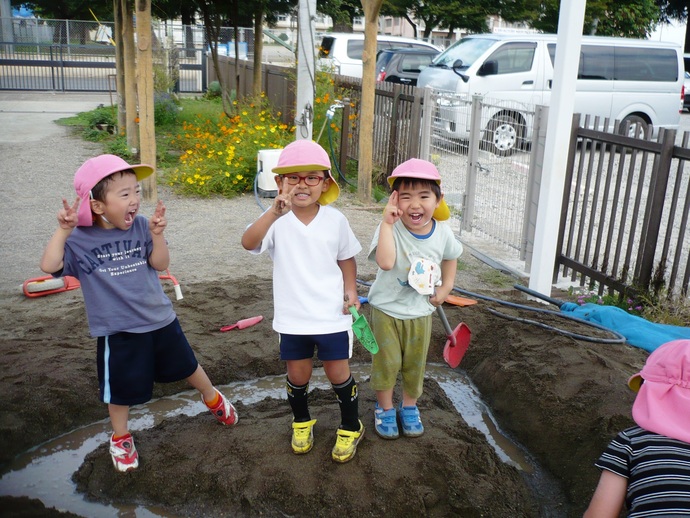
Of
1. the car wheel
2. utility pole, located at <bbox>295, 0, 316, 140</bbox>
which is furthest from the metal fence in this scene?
the car wheel

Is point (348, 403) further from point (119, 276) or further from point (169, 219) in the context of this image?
point (169, 219)

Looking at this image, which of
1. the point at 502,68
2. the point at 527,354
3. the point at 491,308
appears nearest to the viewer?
the point at 527,354

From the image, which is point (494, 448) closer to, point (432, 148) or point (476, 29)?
point (432, 148)

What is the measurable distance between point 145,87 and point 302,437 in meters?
6.13

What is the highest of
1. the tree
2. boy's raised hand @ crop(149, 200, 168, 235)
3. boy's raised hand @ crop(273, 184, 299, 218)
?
the tree

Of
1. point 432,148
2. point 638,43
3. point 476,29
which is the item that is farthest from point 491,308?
point 476,29

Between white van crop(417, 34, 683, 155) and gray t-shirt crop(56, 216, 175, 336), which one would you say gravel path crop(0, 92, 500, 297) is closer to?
gray t-shirt crop(56, 216, 175, 336)

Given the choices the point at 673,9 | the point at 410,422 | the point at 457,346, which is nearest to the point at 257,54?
the point at 457,346

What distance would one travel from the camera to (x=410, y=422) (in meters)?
3.47

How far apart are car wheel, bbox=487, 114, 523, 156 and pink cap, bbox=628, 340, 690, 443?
4643 millimetres

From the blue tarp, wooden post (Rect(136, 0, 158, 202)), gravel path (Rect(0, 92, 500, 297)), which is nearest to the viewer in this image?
the blue tarp

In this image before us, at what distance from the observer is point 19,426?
3.64 m

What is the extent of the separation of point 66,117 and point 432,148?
11215mm

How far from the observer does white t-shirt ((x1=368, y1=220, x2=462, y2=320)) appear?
3268 mm
